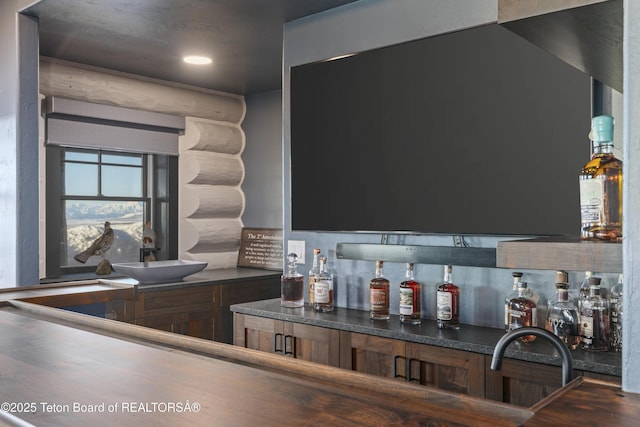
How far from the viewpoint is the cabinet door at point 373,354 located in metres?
2.28

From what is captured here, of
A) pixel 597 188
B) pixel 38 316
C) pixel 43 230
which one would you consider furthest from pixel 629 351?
pixel 43 230

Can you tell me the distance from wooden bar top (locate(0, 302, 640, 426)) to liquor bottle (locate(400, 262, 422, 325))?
44.0 inches

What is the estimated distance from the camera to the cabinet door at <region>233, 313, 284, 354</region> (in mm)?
2721

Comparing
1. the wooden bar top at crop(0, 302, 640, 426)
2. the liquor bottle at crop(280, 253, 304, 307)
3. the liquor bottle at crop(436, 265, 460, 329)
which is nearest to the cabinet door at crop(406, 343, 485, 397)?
the liquor bottle at crop(436, 265, 460, 329)

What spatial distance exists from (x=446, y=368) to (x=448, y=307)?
0.89ft

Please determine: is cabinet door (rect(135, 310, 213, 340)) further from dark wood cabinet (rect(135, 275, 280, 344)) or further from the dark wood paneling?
the dark wood paneling

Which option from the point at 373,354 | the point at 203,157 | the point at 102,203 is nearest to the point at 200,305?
the point at 102,203

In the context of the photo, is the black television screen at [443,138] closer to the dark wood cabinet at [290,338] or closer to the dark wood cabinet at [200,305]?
the dark wood cabinet at [290,338]

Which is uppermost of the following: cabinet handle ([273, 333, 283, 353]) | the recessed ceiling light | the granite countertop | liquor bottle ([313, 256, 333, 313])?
the recessed ceiling light

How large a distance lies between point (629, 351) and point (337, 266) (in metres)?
2.00

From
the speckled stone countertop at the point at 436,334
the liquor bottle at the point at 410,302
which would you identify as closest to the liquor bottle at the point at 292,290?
the speckled stone countertop at the point at 436,334

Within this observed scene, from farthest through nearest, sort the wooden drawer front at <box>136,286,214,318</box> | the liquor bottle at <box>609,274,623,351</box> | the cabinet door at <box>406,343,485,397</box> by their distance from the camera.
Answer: the wooden drawer front at <box>136,286,214,318</box> < the cabinet door at <box>406,343,485,397</box> < the liquor bottle at <box>609,274,623,351</box>

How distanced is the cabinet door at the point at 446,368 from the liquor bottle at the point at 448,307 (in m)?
0.18

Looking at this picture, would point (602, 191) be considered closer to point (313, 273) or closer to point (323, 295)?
point (323, 295)
